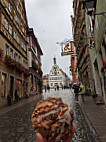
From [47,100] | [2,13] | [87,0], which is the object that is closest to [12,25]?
[2,13]

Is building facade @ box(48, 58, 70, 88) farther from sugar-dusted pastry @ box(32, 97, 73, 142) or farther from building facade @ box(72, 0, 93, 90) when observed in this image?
sugar-dusted pastry @ box(32, 97, 73, 142)

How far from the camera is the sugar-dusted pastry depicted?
35.4 inches

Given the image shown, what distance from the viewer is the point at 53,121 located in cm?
92

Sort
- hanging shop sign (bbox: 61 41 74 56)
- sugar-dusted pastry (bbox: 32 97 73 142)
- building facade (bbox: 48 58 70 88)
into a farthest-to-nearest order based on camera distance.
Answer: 1. building facade (bbox: 48 58 70 88)
2. hanging shop sign (bbox: 61 41 74 56)
3. sugar-dusted pastry (bbox: 32 97 73 142)

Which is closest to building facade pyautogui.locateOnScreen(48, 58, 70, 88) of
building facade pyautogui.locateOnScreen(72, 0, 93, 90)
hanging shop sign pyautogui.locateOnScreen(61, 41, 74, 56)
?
building facade pyautogui.locateOnScreen(72, 0, 93, 90)

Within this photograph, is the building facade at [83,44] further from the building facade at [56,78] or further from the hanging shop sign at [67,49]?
the building facade at [56,78]

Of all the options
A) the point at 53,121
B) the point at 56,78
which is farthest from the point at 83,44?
the point at 56,78

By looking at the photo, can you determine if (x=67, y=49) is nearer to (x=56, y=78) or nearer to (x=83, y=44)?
(x=83, y=44)

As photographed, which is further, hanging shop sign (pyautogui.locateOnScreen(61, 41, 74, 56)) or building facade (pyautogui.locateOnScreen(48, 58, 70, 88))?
building facade (pyautogui.locateOnScreen(48, 58, 70, 88))

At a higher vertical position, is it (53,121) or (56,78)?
(56,78)

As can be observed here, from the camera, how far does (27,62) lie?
21250 millimetres

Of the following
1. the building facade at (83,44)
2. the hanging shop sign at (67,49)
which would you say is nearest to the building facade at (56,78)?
the building facade at (83,44)

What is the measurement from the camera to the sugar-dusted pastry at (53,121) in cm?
90

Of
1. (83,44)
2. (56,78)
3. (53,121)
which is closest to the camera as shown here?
(53,121)
